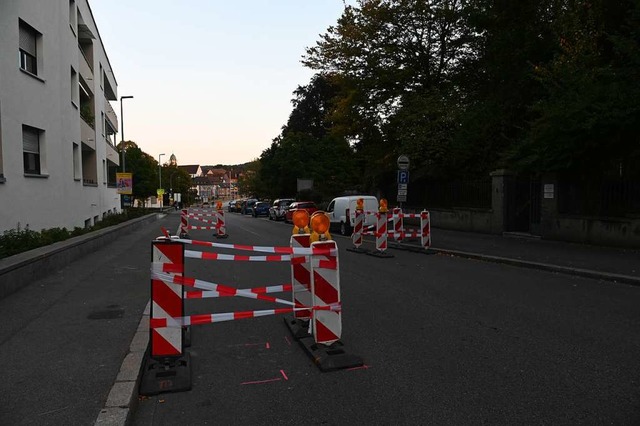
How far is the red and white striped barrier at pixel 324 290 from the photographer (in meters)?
4.82

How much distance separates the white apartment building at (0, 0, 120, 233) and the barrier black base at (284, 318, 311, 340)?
31.9 ft

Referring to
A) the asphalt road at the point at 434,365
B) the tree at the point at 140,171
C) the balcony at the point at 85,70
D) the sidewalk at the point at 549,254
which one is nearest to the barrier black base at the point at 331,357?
the asphalt road at the point at 434,365

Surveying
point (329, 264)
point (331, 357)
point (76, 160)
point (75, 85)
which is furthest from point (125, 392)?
point (75, 85)

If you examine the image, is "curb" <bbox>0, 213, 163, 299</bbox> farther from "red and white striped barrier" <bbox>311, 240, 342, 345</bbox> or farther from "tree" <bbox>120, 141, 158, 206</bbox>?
"tree" <bbox>120, 141, 158, 206</bbox>

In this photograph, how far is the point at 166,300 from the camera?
14.2 ft

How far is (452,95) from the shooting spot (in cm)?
2392

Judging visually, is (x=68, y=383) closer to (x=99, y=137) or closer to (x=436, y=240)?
(x=436, y=240)

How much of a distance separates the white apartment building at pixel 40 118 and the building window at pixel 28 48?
0.09ft

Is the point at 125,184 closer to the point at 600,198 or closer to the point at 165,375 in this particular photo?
the point at 600,198

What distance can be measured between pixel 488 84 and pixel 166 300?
21.0 m

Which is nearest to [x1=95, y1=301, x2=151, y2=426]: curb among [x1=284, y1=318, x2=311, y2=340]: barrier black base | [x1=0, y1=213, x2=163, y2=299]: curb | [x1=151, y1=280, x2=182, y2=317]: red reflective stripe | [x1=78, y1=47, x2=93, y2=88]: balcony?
[x1=151, y1=280, x2=182, y2=317]: red reflective stripe

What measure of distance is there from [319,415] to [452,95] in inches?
889

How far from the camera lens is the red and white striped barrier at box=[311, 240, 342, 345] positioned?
4.82 meters

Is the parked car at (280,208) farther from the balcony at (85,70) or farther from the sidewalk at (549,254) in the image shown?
the sidewalk at (549,254)
